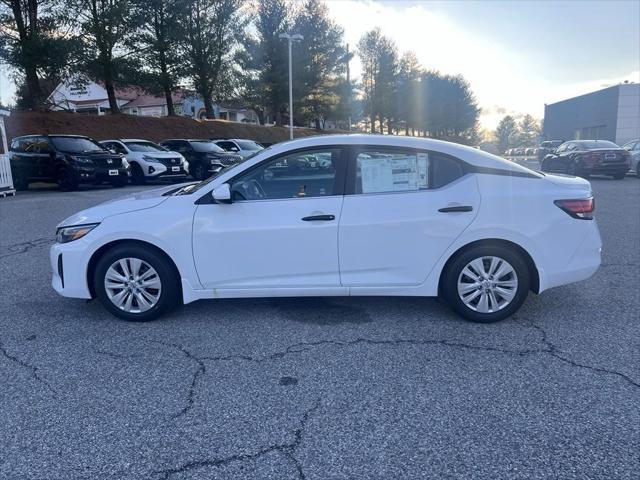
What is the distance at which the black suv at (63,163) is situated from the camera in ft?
48.1

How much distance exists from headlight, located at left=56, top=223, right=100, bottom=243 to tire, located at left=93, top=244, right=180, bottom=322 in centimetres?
26

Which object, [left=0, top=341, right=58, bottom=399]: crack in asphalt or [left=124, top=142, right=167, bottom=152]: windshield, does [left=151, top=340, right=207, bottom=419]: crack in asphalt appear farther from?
[left=124, top=142, right=167, bottom=152]: windshield

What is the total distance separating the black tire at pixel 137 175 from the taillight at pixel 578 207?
15.3m

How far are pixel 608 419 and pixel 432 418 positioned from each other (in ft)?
3.30

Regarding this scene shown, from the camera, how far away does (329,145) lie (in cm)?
418

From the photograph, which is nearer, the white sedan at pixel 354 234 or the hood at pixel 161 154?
the white sedan at pixel 354 234

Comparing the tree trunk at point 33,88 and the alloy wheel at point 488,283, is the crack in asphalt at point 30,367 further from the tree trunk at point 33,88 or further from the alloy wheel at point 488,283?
the tree trunk at point 33,88

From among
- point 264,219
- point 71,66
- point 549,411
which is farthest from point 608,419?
point 71,66

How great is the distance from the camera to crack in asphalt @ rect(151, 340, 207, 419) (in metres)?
2.94

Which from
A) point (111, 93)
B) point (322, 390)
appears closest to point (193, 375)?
point (322, 390)

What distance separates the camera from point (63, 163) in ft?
47.9

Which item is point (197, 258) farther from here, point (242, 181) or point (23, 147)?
point (23, 147)

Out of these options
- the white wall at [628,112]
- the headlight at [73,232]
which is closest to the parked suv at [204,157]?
the headlight at [73,232]

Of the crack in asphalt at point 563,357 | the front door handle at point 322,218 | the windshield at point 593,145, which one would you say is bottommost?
the crack in asphalt at point 563,357
